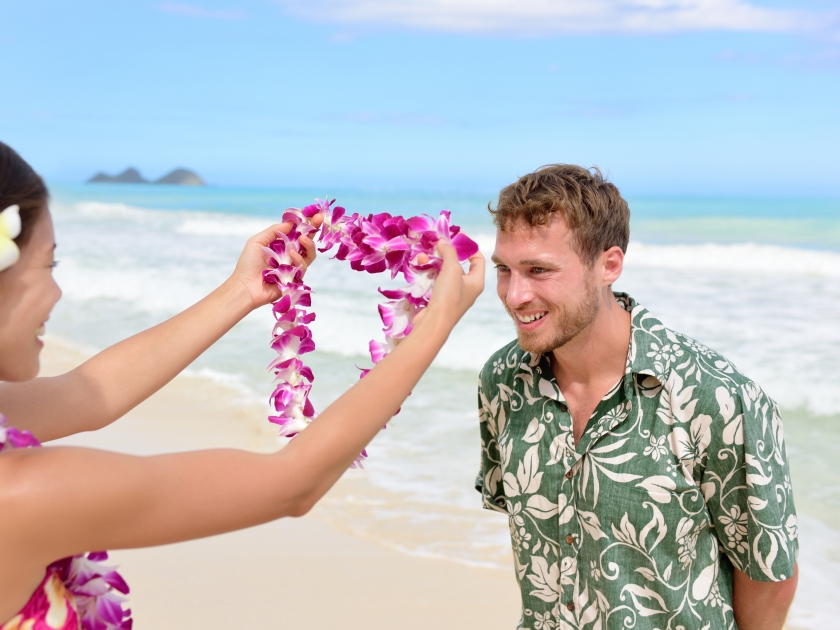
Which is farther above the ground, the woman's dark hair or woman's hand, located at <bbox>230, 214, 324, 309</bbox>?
the woman's dark hair

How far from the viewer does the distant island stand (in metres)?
92.8

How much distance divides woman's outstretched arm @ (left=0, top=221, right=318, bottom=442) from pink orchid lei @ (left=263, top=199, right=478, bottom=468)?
6 cm

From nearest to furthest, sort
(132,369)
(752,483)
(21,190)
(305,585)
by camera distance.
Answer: (21,190) < (132,369) < (752,483) < (305,585)

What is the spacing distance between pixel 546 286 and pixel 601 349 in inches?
12.9

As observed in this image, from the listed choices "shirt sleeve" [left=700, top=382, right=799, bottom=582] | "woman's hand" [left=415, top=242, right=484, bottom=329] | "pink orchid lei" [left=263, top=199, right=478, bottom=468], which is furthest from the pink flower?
"shirt sleeve" [left=700, top=382, right=799, bottom=582]

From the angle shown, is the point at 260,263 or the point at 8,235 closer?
the point at 8,235

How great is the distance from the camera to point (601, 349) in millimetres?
3242

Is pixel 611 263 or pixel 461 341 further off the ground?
pixel 611 263

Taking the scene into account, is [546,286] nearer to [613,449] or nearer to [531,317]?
[531,317]

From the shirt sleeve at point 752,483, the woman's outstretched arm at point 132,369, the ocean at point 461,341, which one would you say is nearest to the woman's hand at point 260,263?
the woman's outstretched arm at point 132,369

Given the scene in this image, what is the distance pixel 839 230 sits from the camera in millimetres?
28016

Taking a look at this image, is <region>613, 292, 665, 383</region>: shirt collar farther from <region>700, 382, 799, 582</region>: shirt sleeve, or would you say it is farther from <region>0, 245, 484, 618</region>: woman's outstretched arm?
<region>0, 245, 484, 618</region>: woman's outstretched arm

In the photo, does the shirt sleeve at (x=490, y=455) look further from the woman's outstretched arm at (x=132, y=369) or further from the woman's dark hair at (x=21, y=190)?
the woman's dark hair at (x=21, y=190)

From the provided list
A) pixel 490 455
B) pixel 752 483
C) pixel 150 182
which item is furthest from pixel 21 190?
pixel 150 182
